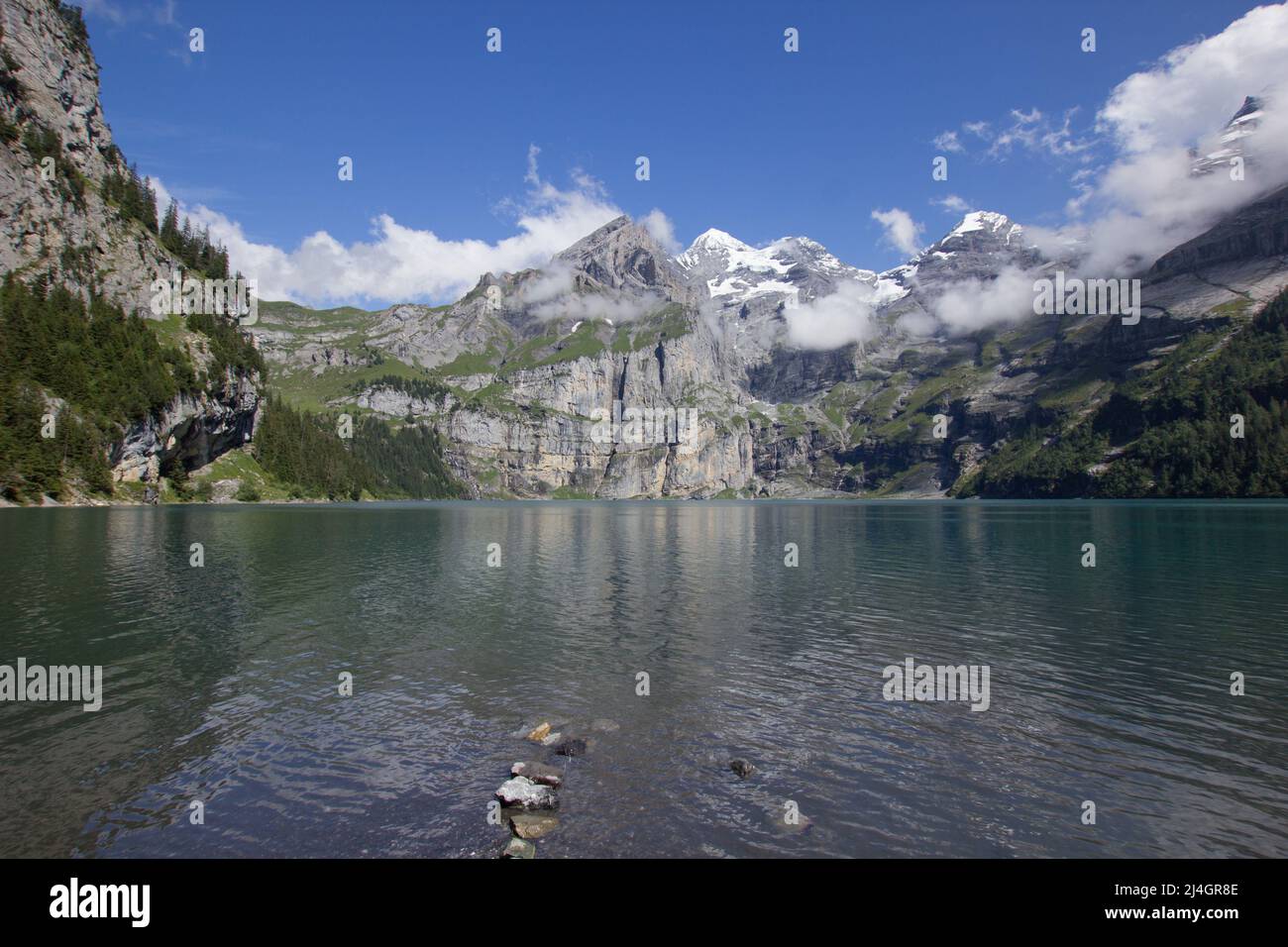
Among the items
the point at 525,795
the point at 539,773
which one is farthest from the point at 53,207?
the point at 525,795

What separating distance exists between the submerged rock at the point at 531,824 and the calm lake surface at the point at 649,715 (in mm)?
413

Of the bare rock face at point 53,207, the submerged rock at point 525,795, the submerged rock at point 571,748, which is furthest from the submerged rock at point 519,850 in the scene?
the bare rock face at point 53,207

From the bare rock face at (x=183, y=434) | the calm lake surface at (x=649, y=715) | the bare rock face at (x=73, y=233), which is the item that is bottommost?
the calm lake surface at (x=649, y=715)

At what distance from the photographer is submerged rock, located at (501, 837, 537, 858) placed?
50.1ft

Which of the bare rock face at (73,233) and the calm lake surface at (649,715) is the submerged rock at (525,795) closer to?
the calm lake surface at (649,715)

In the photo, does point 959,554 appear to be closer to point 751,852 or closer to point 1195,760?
point 1195,760

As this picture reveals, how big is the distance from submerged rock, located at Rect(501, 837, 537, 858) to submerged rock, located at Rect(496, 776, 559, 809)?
1.82 m

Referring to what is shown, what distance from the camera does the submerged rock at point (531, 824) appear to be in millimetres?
16364

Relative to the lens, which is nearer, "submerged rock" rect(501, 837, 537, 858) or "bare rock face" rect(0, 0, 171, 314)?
"submerged rock" rect(501, 837, 537, 858)

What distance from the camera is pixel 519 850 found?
15.4 m

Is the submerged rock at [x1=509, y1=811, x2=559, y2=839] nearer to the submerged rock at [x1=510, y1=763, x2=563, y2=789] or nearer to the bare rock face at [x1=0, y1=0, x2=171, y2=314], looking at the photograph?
the submerged rock at [x1=510, y1=763, x2=563, y2=789]

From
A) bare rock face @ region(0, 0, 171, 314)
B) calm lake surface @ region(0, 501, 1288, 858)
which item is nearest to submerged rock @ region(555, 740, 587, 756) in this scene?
calm lake surface @ region(0, 501, 1288, 858)
